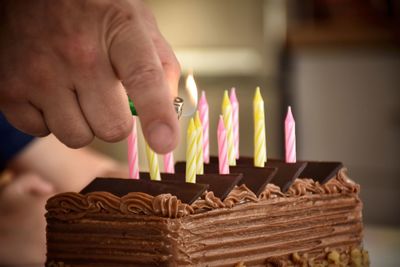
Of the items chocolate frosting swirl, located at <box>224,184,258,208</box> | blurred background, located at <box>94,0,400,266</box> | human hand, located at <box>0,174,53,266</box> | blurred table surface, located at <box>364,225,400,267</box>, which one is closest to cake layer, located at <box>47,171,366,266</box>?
chocolate frosting swirl, located at <box>224,184,258,208</box>

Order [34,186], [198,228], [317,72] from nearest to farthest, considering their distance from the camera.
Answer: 1. [198,228]
2. [34,186]
3. [317,72]

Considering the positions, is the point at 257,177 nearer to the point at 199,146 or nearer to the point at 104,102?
the point at 199,146

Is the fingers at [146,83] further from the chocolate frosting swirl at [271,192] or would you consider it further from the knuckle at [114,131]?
the chocolate frosting swirl at [271,192]

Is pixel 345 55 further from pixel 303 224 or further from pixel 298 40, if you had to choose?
pixel 303 224

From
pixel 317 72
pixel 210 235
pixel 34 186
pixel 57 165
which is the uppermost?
pixel 317 72

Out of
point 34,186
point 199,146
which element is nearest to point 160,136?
point 199,146

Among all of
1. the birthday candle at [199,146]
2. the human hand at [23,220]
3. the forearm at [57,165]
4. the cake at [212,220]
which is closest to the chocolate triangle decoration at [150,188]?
the cake at [212,220]

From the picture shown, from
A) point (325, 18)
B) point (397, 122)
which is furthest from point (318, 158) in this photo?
point (325, 18)

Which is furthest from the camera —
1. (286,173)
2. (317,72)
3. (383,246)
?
(317,72)
